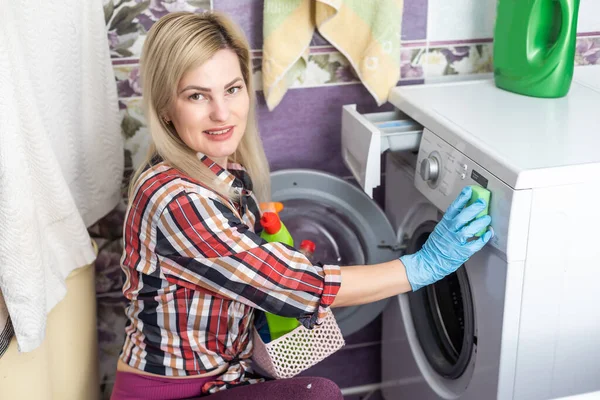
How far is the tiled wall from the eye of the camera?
1857 millimetres

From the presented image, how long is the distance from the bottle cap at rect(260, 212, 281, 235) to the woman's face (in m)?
0.19

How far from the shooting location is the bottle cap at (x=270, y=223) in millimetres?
1588

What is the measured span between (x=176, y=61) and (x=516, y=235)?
2.48 ft

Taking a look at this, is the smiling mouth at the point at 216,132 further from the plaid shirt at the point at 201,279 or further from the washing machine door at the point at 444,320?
the washing machine door at the point at 444,320

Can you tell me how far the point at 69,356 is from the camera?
5.28ft

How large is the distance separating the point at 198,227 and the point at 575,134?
0.80 metres

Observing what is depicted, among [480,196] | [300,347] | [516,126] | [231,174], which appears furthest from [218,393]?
[516,126]

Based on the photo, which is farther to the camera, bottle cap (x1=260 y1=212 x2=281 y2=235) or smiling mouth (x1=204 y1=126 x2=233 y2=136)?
bottle cap (x1=260 y1=212 x2=281 y2=235)

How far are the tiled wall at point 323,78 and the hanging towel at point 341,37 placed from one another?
76mm

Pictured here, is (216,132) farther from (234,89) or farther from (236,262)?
(236,262)

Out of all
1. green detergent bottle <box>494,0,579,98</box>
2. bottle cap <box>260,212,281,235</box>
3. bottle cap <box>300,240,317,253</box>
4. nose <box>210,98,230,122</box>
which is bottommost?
bottle cap <box>300,240,317,253</box>

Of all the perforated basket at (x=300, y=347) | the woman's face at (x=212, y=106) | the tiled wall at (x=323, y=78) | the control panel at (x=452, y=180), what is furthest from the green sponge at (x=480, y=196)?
the tiled wall at (x=323, y=78)

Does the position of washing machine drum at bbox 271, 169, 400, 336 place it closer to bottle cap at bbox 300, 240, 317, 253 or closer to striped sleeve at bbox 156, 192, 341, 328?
bottle cap at bbox 300, 240, 317, 253

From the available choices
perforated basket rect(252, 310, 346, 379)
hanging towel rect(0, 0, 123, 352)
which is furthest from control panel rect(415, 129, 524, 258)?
hanging towel rect(0, 0, 123, 352)
